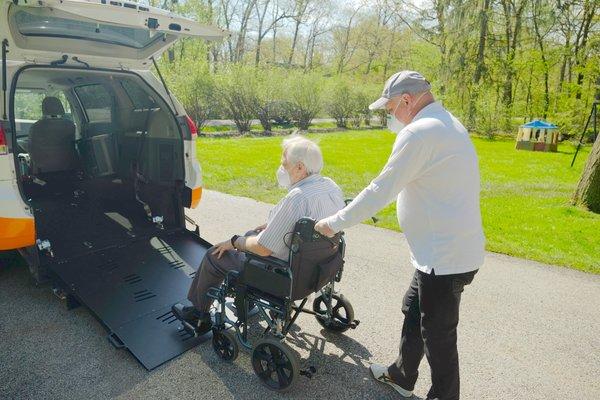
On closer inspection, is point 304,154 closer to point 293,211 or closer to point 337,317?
point 293,211

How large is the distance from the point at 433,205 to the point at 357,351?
4.79 ft

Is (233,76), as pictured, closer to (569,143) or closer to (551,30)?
(569,143)

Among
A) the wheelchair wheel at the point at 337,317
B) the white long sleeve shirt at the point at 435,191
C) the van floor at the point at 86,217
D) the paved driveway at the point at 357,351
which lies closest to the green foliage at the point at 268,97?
the van floor at the point at 86,217

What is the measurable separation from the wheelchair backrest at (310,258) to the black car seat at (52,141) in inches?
153

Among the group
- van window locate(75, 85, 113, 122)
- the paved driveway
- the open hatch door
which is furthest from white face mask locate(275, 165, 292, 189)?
van window locate(75, 85, 113, 122)

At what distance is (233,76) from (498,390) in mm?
17068

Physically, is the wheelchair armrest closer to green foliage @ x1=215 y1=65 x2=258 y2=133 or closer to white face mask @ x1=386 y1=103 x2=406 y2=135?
white face mask @ x1=386 y1=103 x2=406 y2=135

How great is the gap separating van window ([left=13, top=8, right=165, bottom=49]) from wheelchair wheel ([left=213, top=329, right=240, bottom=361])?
96.1 inches

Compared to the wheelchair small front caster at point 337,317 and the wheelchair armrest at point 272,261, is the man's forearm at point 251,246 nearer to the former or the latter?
the wheelchair armrest at point 272,261

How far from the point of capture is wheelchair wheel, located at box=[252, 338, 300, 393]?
249 cm

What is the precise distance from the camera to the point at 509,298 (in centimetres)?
402

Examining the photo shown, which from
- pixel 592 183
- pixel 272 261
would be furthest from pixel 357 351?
pixel 592 183

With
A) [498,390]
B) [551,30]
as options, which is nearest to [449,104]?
[551,30]

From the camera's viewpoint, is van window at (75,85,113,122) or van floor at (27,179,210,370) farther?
van window at (75,85,113,122)
